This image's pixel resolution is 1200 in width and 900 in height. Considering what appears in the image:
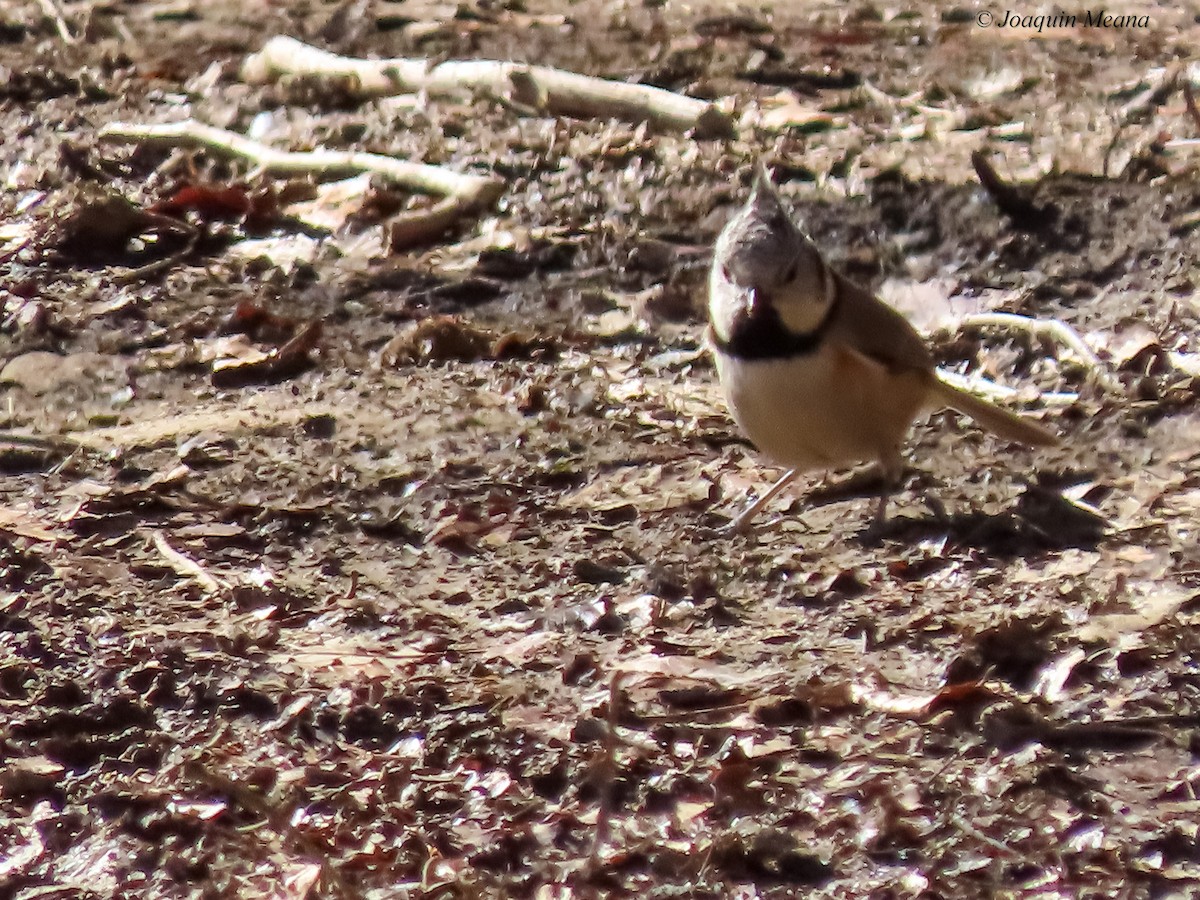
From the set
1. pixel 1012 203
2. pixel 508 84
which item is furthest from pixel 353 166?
pixel 1012 203

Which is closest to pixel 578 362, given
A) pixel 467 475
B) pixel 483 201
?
pixel 467 475

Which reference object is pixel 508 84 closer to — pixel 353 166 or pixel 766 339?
pixel 353 166

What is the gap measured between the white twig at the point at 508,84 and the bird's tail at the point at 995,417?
2.52m

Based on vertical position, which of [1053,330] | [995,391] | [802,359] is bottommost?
[995,391]

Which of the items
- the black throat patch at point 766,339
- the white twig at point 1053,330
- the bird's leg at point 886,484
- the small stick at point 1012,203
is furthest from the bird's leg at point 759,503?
the small stick at point 1012,203

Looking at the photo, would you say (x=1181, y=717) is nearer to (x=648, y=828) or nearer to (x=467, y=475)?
(x=648, y=828)

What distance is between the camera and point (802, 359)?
174 inches

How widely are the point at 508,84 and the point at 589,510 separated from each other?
11.1ft

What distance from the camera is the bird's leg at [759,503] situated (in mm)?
4492

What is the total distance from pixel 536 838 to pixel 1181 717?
1.40 meters

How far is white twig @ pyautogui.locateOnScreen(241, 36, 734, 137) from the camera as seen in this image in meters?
7.03

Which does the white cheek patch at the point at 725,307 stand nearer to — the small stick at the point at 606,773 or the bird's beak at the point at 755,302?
the bird's beak at the point at 755,302

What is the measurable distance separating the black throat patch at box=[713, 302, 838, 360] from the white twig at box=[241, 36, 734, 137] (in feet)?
8.82

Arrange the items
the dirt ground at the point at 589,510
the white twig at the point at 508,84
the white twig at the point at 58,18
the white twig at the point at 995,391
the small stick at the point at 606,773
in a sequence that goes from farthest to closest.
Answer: the white twig at the point at 58,18 < the white twig at the point at 508,84 < the white twig at the point at 995,391 < the dirt ground at the point at 589,510 < the small stick at the point at 606,773
